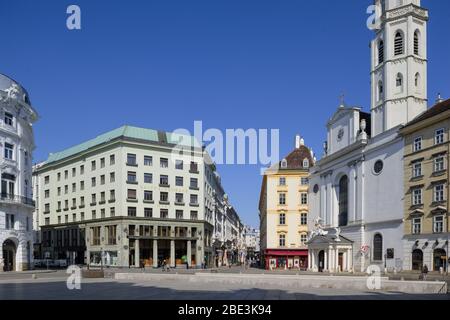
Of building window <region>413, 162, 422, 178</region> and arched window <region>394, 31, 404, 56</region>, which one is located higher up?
arched window <region>394, 31, 404, 56</region>

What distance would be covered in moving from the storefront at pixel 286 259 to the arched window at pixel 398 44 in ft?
117

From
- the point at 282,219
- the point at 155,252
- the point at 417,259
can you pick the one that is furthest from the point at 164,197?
the point at 417,259

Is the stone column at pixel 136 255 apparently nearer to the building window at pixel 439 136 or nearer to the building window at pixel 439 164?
the building window at pixel 439 164

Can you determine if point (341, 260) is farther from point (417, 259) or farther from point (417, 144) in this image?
point (417, 144)

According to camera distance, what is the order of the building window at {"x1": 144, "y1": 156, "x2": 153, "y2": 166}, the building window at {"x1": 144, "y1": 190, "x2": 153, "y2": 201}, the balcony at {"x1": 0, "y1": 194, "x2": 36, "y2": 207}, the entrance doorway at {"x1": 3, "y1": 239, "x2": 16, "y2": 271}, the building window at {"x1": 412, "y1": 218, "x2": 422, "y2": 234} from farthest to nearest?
the building window at {"x1": 144, "y1": 156, "x2": 153, "y2": 166} < the building window at {"x1": 144, "y1": 190, "x2": 153, "y2": 201} < the entrance doorway at {"x1": 3, "y1": 239, "x2": 16, "y2": 271} < the balcony at {"x1": 0, "y1": 194, "x2": 36, "y2": 207} < the building window at {"x1": 412, "y1": 218, "x2": 422, "y2": 234}

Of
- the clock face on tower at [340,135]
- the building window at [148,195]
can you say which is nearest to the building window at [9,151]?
the building window at [148,195]

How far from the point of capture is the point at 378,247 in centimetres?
5722

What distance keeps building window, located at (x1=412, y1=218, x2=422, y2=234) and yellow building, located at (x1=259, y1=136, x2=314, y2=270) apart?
31.4 metres

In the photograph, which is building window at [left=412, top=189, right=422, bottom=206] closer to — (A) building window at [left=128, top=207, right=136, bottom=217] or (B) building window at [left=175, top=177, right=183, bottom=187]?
(B) building window at [left=175, top=177, right=183, bottom=187]

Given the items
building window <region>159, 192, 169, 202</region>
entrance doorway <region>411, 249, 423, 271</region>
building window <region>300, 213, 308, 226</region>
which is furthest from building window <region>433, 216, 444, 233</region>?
building window <region>159, 192, 169, 202</region>

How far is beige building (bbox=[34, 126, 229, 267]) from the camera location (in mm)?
72500

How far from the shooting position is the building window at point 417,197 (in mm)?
49062
